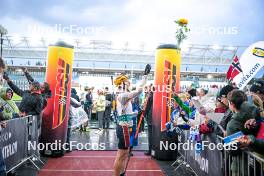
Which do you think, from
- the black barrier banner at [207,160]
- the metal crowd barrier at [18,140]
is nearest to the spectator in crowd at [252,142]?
the black barrier banner at [207,160]

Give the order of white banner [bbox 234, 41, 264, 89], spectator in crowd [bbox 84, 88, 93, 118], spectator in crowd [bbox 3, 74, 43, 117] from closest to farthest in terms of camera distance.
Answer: white banner [bbox 234, 41, 264, 89] → spectator in crowd [bbox 3, 74, 43, 117] → spectator in crowd [bbox 84, 88, 93, 118]

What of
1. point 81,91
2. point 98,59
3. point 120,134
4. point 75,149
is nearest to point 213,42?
point 98,59

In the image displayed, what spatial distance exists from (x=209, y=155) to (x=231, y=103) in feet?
4.41

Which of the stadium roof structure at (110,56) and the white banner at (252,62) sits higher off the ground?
the stadium roof structure at (110,56)

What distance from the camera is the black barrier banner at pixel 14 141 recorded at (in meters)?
4.65

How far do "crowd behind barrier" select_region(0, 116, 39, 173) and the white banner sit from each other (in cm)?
401

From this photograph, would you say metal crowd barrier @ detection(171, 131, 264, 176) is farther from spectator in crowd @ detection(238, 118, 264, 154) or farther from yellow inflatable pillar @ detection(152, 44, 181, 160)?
yellow inflatable pillar @ detection(152, 44, 181, 160)

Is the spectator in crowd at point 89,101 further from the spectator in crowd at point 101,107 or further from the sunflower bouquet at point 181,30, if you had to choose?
the sunflower bouquet at point 181,30

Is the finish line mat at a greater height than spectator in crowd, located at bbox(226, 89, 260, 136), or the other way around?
spectator in crowd, located at bbox(226, 89, 260, 136)

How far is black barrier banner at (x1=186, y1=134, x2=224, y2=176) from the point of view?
3.99 m

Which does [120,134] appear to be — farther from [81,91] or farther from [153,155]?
[81,91]

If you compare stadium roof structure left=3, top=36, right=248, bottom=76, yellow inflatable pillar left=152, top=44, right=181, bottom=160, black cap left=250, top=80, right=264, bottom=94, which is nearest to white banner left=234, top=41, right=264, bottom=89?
black cap left=250, top=80, right=264, bottom=94

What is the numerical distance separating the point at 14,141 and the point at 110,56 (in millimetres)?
24248

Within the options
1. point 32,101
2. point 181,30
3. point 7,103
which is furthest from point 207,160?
point 7,103
